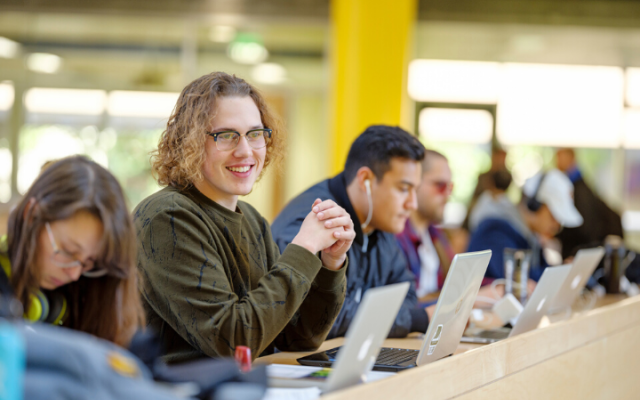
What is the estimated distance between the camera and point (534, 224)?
3.76m

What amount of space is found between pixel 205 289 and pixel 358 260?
0.94 meters

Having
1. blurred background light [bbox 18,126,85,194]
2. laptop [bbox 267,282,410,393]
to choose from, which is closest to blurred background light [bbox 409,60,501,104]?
blurred background light [bbox 18,126,85,194]

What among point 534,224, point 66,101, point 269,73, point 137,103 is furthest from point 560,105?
point 66,101

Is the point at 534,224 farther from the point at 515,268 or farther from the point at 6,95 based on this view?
the point at 6,95

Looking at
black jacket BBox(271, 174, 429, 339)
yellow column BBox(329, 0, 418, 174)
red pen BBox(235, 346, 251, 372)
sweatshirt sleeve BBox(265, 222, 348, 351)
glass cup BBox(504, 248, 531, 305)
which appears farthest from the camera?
yellow column BBox(329, 0, 418, 174)

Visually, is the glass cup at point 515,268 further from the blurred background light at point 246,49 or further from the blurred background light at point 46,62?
the blurred background light at point 46,62

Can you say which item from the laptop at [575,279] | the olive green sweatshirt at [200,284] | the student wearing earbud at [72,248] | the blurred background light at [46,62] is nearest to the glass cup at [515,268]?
the laptop at [575,279]

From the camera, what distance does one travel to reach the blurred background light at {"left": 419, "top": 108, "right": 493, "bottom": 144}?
609 cm

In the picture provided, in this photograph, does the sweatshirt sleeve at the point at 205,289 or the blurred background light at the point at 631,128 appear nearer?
the sweatshirt sleeve at the point at 205,289

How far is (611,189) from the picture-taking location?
6.19 m

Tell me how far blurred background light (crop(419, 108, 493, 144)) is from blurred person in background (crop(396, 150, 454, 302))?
8.80 feet

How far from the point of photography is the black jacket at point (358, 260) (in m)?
2.01

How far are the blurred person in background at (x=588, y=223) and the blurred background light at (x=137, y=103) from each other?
3.43 metres

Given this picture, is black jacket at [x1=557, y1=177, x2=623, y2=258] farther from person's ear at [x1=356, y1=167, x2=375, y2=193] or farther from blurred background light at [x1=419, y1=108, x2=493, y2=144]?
person's ear at [x1=356, y1=167, x2=375, y2=193]
